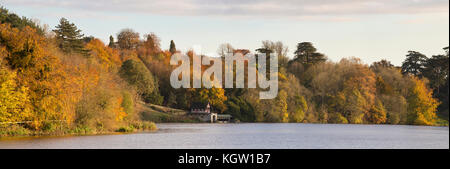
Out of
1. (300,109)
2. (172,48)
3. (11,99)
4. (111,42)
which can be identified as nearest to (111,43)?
(111,42)

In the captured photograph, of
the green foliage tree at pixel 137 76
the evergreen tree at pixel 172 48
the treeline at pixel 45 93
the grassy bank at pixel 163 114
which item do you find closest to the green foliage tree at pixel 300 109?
the grassy bank at pixel 163 114

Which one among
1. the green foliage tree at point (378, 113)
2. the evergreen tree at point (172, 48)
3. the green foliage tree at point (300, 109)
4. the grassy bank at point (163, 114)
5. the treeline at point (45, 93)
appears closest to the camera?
the treeline at point (45, 93)

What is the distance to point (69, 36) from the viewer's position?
268ft

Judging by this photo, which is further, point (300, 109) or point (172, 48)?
point (172, 48)

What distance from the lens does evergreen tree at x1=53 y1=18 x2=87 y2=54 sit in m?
79.9

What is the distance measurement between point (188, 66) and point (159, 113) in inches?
414

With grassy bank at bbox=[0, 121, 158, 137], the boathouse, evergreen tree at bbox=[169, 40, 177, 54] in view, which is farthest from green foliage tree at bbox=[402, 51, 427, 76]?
grassy bank at bbox=[0, 121, 158, 137]

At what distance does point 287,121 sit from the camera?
93188mm

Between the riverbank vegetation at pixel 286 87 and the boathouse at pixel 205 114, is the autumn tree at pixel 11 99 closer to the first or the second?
the riverbank vegetation at pixel 286 87

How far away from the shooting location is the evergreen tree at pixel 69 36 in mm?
79869

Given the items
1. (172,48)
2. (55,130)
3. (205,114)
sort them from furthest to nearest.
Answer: (172,48) < (205,114) < (55,130)

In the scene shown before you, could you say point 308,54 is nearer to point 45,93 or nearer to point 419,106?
point 419,106
